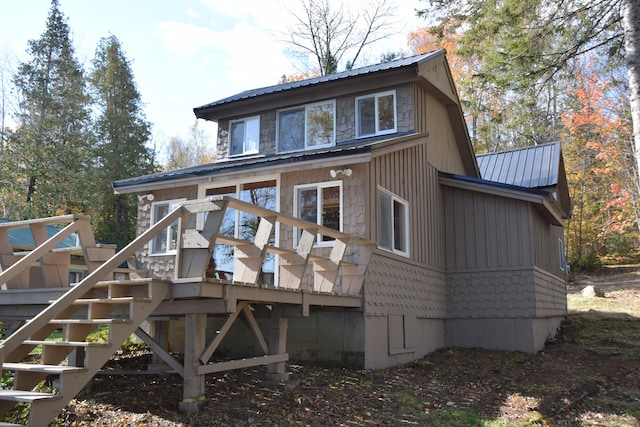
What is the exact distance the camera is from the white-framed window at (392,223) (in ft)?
34.9

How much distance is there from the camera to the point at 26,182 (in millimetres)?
26188

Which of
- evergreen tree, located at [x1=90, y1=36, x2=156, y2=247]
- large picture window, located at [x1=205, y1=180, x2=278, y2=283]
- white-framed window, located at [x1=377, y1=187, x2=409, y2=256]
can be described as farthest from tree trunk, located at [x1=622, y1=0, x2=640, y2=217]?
evergreen tree, located at [x1=90, y1=36, x2=156, y2=247]

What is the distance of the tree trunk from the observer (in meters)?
8.66

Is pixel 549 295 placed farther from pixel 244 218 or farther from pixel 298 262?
pixel 298 262

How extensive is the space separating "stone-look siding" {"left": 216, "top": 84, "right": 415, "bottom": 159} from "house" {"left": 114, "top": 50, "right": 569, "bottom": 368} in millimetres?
28

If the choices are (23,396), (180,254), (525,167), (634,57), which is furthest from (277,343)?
(525,167)

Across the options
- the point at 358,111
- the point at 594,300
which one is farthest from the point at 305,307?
the point at 594,300

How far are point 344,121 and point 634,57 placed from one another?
243 inches

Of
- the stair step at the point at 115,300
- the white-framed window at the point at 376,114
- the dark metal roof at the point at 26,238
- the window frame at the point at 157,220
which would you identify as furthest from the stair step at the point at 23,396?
the dark metal roof at the point at 26,238

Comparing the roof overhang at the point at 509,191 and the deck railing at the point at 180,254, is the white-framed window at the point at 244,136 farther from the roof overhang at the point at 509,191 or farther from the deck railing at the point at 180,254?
the deck railing at the point at 180,254

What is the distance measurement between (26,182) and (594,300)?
25735 millimetres

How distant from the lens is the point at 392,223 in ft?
36.0

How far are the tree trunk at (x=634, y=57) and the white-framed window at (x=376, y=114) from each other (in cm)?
500

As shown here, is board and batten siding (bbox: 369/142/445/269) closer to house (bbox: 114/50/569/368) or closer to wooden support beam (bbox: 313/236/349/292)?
house (bbox: 114/50/569/368)
